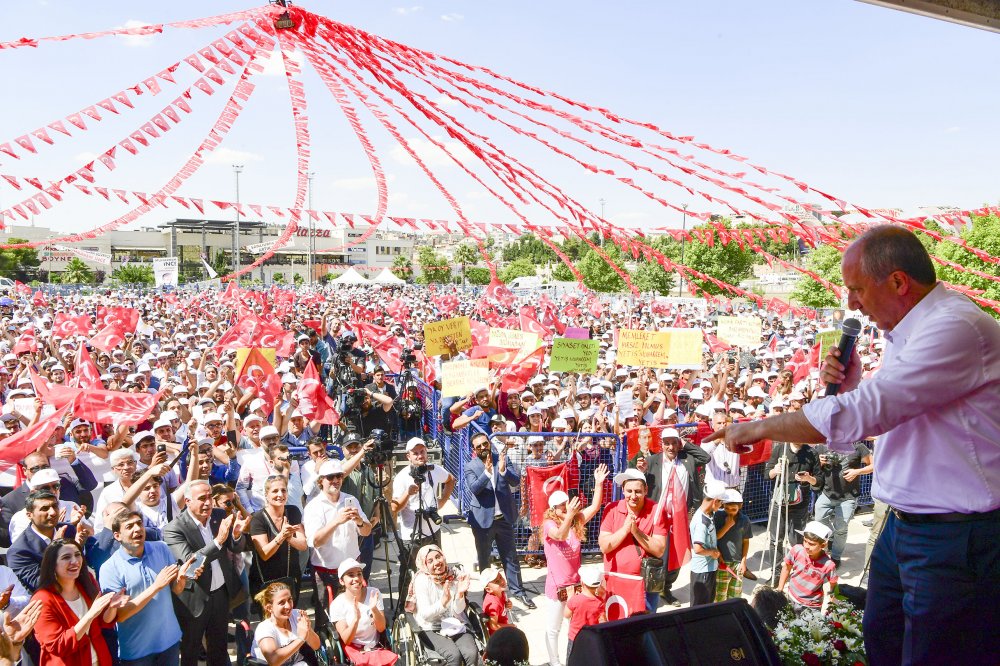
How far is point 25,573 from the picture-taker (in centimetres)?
463

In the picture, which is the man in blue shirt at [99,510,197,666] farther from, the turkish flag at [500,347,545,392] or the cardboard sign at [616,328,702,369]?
Result: the cardboard sign at [616,328,702,369]

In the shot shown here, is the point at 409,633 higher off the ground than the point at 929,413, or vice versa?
the point at 929,413

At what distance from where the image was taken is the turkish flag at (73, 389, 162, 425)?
793 centimetres

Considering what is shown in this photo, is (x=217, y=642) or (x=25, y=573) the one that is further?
(x=217, y=642)

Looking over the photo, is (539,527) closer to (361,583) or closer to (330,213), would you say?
(361,583)

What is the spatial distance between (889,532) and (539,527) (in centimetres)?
624

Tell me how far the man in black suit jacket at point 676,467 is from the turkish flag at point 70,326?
46.7ft

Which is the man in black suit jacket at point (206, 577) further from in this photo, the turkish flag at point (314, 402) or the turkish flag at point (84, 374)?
the turkish flag at point (84, 374)

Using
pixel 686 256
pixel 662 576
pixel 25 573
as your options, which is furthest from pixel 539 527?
pixel 686 256

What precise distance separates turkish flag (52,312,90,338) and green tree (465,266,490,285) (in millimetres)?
57558

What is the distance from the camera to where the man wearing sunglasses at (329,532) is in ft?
19.2

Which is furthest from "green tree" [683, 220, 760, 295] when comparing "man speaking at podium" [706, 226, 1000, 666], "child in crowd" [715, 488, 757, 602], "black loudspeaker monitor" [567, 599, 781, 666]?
"man speaking at podium" [706, 226, 1000, 666]

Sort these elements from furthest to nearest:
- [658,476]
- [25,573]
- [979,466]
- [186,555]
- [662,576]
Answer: [658,476], [662,576], [186,555], [25,573], [979,466]

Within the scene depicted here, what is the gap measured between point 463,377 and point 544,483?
100 inches
